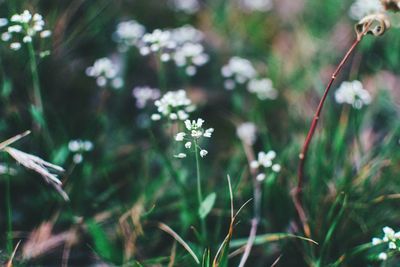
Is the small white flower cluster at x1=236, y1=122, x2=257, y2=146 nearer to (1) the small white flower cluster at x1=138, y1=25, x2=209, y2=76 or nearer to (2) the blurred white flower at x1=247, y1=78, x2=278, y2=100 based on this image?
(2) the blurred white flower at x1=247, y1=78, x2=278, y2=100

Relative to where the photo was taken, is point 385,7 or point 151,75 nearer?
point 385,7

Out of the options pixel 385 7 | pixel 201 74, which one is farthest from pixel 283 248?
pixel 201 74

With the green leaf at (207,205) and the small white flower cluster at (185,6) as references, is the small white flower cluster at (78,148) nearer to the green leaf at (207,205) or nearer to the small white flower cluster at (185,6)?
the green leaf at (207,205)

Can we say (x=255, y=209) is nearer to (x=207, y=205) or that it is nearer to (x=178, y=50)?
(x=207, y=205)

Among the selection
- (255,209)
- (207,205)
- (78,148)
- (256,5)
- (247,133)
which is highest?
(256,5)

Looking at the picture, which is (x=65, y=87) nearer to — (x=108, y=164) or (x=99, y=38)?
(x=99, y=38)

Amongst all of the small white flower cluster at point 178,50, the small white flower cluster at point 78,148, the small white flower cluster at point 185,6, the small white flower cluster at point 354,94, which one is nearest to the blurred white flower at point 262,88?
the small white flower cluster at point 178,50

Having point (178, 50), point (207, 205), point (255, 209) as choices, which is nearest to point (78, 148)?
point (207, 205)
